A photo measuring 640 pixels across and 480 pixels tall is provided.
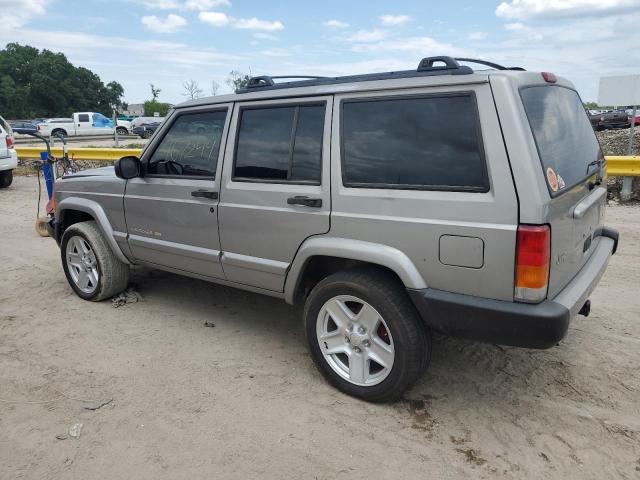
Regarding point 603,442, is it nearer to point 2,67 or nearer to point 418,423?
point 418,423

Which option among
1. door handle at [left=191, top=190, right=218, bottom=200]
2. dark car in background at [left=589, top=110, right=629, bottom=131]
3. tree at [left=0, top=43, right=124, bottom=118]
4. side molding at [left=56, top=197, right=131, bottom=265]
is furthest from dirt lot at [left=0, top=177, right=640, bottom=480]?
tree at [left=0, top=43, right=124, bottom=118]

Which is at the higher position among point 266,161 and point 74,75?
point 74,75

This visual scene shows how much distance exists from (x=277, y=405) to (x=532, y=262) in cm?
167

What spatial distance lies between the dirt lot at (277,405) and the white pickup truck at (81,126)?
108ft

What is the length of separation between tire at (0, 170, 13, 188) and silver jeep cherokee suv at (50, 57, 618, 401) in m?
10.0

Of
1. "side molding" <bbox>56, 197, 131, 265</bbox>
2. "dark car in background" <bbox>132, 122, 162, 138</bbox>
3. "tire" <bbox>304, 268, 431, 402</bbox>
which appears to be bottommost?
"tire" <bbox>304, 268, 431, 402</bbox>

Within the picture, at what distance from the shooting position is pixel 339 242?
2953 millimetres

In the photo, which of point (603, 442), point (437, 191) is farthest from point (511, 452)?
point (437, 191)

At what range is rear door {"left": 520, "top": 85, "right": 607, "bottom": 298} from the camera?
2.50 metres

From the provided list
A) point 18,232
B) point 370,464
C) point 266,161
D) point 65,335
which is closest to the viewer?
point 370,464

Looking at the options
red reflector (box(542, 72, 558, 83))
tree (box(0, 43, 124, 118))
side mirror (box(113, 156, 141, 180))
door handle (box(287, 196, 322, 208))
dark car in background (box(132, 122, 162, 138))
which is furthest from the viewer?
tree (box(0, 43, 124, 118))

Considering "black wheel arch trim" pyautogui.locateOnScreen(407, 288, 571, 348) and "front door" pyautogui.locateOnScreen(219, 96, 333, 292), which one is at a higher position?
"front door" pyautogui.locateOnScreen(219, 96, 333, 292)

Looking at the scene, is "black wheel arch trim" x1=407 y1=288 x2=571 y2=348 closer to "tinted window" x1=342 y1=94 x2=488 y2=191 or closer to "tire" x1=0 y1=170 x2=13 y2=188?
"tinted window" x1=342 y1=94 x2=488 y2=191

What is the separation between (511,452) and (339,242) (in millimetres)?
1420
